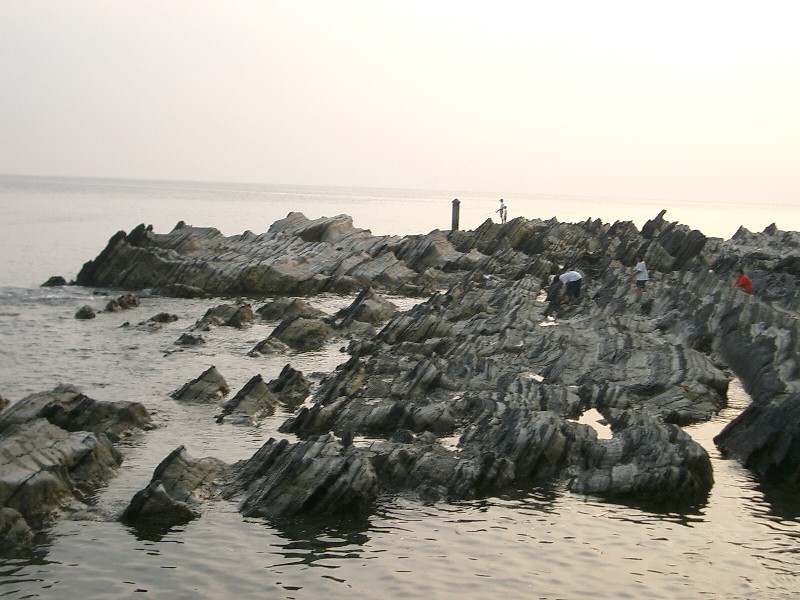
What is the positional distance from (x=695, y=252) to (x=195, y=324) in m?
33.5

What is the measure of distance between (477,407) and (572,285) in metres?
19.9

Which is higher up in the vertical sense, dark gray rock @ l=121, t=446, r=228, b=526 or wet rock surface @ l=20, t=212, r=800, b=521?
wet rock surface @ l=20, t=212, r=800, b=521

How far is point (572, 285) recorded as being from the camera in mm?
42906

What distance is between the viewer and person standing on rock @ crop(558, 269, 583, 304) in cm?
4238

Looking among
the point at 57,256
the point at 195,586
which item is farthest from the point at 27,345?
the point at 57,256

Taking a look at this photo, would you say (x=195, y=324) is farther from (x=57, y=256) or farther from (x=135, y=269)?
(x=57, y=256)

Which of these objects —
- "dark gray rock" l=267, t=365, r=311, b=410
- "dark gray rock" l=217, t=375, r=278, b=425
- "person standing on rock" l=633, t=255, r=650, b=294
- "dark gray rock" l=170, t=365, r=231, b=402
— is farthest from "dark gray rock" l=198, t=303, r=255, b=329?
"person standing on rock" l=633, t=255, r=650, b=294

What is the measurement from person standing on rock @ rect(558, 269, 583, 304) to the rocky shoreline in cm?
61

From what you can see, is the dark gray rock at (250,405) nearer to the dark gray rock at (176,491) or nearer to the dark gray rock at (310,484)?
the dark gray rock at (176,491)

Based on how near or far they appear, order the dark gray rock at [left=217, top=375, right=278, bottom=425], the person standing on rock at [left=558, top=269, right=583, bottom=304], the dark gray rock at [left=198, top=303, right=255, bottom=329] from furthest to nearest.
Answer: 1. the person standing on rock at [left=558, top=269, right=583, bottom=304]
2. the dark gray rock at [left=198, top=303, right=255, bottom=329]
3. the dark gray rock at [left=217, top=375, right=278, bottom=425]

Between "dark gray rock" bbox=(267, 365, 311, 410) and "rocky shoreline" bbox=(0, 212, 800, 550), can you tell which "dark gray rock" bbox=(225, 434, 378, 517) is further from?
Result: "dark gray rock" bbox=(267, 365, 311, 410)

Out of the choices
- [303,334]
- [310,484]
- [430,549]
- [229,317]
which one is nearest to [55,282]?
[229,317]

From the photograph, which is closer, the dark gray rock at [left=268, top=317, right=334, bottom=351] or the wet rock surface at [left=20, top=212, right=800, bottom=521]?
the wet rock surface at [left=20, top=212, right=800, bottom=521]

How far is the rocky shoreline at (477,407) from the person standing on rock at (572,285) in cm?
61
